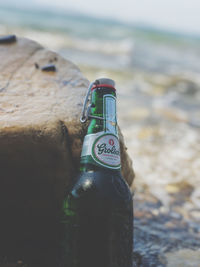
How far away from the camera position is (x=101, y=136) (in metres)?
1.68

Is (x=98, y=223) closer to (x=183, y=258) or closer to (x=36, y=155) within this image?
(x=36, y=155)

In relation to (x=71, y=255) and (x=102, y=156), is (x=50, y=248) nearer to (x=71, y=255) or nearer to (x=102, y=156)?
(x=71, y=255)

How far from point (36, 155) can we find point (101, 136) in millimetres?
371

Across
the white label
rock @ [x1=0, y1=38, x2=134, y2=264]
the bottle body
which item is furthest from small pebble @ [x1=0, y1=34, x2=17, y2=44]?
the bottle body

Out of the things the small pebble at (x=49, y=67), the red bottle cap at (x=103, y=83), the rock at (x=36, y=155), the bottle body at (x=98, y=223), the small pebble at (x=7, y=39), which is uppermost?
the small pebble at (x=7, y=39)

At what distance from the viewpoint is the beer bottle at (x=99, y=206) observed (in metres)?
1.45

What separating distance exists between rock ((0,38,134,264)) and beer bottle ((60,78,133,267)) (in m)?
0.15

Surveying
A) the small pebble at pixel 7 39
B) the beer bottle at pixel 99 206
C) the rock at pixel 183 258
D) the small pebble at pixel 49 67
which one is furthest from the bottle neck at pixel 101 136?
the small pebble at pixel 7 39

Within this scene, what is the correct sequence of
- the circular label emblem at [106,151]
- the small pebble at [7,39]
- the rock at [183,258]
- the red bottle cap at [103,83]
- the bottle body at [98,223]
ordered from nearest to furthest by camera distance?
the bottle body at [98,223]
the circular label emblem at [106,151]
the red bottle cap at [103,83]
the rock at [183,258]
the small pebble at [7,39]

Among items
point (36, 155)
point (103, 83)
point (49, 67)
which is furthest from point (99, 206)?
point (49, 67)

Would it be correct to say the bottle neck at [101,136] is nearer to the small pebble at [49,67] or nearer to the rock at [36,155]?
the rock at [36,155]

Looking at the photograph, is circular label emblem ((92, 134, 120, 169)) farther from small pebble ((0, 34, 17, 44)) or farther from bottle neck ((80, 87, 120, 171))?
small pebble ((0, 34, 17, 44))

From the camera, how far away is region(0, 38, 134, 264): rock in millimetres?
1682

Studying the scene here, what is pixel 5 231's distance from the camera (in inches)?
72.4
